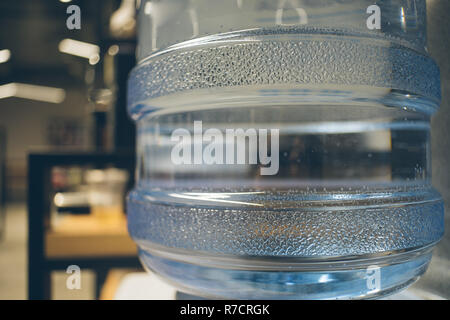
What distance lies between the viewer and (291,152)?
440 millimetres

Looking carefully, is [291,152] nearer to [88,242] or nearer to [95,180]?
[88,242]

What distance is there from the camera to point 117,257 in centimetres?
139

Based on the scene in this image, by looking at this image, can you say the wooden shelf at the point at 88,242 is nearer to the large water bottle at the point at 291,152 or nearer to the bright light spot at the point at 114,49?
the bright light spot at the point at 114,49

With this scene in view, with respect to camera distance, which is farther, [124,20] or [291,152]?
[124,20]

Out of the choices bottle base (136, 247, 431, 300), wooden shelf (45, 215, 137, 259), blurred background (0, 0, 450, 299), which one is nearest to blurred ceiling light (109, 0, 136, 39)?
blurred background (0, 0, 450, 299)

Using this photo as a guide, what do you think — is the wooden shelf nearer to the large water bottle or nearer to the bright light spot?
the bright light spot

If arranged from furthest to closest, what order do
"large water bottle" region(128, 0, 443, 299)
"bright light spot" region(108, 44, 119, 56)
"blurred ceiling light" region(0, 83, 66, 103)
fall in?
1. "blurred ceiling light" region(0, 83, 66, 103)
2. "bright light spot" region(108, 44, 119, 56)
3. "large water bottle" region(128, 0, 443, 299)

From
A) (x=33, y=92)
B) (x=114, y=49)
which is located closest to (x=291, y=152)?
(x=114, y=49)

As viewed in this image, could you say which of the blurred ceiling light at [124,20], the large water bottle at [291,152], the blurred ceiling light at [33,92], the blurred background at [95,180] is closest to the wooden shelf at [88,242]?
the blurred background at [95,180]

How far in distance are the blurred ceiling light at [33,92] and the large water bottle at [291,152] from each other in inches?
356

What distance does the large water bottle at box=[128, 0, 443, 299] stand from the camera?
330 mm

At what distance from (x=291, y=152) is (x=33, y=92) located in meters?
9.71

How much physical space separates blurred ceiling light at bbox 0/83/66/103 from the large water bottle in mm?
9051
